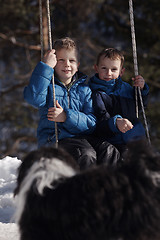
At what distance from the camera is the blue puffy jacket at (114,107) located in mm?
3358

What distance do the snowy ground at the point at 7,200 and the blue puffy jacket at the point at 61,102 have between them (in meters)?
0.80

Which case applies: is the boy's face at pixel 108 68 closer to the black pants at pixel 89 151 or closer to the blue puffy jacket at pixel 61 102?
the blue puffy jacket at pixel 61 102

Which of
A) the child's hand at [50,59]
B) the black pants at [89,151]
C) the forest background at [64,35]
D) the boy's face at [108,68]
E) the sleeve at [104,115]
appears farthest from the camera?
the forest background at [64,35]

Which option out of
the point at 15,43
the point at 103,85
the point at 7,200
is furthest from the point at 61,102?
the point at 15,43

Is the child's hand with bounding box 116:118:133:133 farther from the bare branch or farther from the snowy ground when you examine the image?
the bare branch

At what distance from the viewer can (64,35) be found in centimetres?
1052

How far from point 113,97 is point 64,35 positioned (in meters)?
7.28

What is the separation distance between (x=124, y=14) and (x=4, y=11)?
370 centimetres

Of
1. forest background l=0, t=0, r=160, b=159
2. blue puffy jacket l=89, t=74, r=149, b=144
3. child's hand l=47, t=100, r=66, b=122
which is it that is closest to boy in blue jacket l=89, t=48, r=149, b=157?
blue puffy jacket l=89, t=74, r=149, b=144

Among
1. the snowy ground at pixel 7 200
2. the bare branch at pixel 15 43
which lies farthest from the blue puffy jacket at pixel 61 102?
the bare branch at pixel 15 43

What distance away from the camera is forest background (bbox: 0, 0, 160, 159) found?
10141 millimetres

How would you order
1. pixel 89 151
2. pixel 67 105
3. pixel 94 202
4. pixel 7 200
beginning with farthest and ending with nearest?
pixel 7 200 < pixel 67 105 < pixel 89 151 < pixel 94 202

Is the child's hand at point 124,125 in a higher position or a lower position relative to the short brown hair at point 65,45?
lower

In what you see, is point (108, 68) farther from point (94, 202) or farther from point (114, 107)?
point (94, 202)
